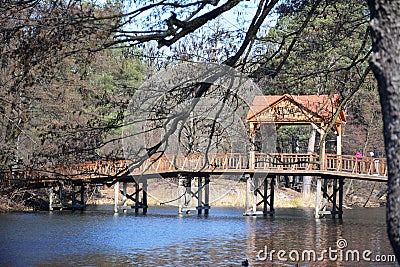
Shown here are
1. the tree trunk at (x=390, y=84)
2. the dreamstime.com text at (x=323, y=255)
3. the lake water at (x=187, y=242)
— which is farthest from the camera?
the dreamstime.com text at (x=323, y=255)

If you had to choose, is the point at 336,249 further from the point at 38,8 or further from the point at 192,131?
the point at 38,8

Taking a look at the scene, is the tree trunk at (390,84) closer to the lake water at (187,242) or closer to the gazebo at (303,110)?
the gazebo at (303,110)

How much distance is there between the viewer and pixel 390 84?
11.9ft

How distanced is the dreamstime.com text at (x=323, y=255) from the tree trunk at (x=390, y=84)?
1166cm

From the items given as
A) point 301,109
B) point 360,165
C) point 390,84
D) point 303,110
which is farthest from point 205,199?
point 390,84

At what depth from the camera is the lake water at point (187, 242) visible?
1528cm

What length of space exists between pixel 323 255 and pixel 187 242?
456 centimetres

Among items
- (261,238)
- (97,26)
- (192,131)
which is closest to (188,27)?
(97,26)

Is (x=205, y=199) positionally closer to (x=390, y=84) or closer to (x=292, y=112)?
(x=292, y=112)

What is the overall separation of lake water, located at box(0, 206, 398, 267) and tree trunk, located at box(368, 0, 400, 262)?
36.2 feet

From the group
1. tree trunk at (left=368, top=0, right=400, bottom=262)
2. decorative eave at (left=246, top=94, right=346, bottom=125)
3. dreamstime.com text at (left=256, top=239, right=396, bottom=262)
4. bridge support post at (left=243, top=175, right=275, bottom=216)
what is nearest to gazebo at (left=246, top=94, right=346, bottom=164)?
decorative eave at (left=246, top=94, right=346, bottom=125)

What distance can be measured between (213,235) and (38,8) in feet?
49.3

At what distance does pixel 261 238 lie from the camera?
68.0ft

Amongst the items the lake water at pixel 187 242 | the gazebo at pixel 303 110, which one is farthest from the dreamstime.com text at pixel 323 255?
the gazebo at pixel 303 110
